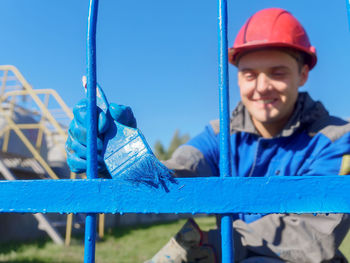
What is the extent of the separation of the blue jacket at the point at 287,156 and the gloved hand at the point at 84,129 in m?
0.67

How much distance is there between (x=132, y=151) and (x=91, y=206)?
126mm

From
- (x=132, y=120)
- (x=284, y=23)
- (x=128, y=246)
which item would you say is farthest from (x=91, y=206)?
(x=128, y=246)

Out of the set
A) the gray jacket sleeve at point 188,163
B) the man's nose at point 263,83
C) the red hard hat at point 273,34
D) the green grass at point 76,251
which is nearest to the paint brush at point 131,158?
the gray jacket sleeve at point 188,163

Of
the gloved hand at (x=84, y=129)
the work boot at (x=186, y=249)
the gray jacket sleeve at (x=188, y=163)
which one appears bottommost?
the work boot at (x=186, y=249)

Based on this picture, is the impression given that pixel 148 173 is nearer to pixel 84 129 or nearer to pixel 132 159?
pixel 132 159

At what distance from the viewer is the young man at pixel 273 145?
1.12m

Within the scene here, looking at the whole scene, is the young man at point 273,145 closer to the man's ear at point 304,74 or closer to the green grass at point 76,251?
the man's ear at point 304,74

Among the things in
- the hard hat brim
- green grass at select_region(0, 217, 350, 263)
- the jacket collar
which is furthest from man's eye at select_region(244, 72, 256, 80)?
green grass at select_region(0, 217, 350, 263)

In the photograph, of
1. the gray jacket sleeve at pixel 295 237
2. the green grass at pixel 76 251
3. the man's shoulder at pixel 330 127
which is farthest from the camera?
the green grass at pixel 76 251

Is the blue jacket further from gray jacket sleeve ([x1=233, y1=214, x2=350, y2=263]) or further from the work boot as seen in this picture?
the work boot

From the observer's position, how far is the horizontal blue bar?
23.4 inches

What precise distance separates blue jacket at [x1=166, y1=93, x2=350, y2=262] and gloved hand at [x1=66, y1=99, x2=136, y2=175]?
0.67m

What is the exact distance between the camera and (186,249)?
115cm

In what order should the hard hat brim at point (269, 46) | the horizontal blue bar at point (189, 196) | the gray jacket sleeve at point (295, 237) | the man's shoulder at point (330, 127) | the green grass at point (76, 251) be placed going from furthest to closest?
the green grass at point (76, 251), the hard hat brim at point (269, 46), the man's shoulder at point (330, 127), the gray jacket sleeve at point (295, 237), the horizontal blue bar at point (189, 196)
